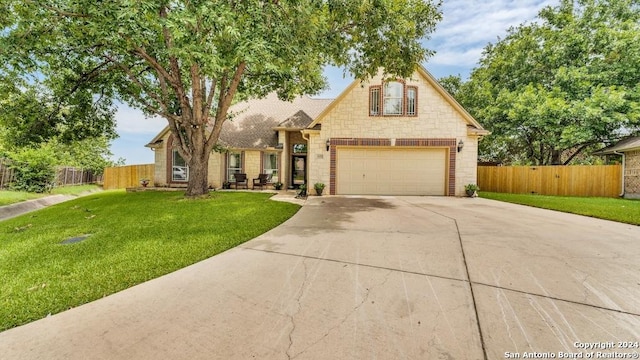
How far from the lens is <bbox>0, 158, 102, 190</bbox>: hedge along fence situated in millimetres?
15797

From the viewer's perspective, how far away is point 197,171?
11484mm

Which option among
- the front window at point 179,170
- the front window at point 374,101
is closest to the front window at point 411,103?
the front window at point 374,101

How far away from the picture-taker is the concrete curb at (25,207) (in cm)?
1123

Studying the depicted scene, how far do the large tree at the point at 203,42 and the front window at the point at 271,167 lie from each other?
4.59 metres

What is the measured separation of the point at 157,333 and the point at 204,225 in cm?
434


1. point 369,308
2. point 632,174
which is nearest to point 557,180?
point 632,174

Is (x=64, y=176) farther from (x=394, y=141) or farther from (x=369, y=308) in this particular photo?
(x=369, y=308)

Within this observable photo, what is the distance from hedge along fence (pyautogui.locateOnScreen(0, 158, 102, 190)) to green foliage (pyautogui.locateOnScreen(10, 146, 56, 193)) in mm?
288

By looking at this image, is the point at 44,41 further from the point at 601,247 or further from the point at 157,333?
the point at 601,247

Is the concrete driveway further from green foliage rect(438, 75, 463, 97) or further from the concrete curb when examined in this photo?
green foliage rect(438, 75, 463, 97)

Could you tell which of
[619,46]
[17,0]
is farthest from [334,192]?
[619,46]

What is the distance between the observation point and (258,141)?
1772 cm

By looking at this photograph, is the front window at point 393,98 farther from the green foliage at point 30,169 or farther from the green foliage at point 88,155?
the green foliage at point 88,155

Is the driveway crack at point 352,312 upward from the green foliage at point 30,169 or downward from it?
downward
